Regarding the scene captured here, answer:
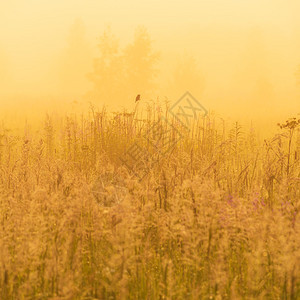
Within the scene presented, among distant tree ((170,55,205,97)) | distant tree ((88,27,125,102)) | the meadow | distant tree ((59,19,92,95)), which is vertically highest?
distant tree ((59,19,92,95))

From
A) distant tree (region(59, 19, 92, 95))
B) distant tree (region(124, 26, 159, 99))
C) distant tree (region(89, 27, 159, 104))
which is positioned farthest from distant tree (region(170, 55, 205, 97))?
distant tree (region(59, 19, 92, 95))

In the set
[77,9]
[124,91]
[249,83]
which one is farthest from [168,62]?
[77,9]

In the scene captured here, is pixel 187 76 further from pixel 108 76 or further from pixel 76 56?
pixel 76 56

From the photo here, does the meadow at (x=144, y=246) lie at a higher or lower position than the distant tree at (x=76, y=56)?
lower

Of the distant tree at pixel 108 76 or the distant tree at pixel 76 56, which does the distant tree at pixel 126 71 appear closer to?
the distant tree at pixel 108 76

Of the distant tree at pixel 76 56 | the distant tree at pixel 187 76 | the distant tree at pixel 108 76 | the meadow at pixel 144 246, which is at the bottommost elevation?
the meadow at pixel 144 246

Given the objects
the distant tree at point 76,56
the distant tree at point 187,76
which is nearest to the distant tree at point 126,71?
the distant tree at point 187,76

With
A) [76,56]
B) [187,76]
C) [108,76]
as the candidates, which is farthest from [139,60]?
[76,56]

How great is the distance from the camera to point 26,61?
72.4m

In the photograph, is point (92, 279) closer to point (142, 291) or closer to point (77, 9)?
point (142, 291)

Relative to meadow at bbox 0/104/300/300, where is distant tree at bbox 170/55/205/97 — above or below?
above

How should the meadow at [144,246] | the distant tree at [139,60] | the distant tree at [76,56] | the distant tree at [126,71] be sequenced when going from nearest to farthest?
1. the meadow at [144,246]
2. the distant tree at [139,60]
3. the distant tree at [126,71]
4. the distant tree at [76,56]

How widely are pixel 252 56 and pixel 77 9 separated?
85437mm

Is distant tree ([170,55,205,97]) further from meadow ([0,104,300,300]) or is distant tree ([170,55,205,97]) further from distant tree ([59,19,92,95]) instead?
meadow ([0,104,300,300])
